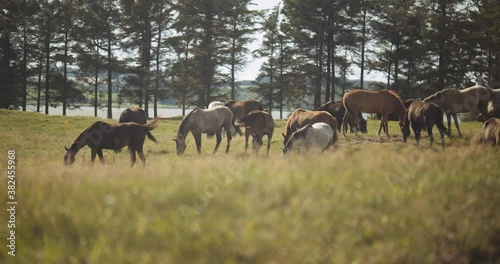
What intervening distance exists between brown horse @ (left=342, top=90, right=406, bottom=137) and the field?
1251 centimetres

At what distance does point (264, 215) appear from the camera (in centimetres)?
485

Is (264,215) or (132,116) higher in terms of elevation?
(132,116)

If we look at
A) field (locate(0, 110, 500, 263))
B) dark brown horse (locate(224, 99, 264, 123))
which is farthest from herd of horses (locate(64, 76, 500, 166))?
field (locate(0, 110, 500, 263))

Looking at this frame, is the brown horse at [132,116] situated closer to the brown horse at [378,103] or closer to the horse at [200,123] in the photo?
the horse at [200,123]

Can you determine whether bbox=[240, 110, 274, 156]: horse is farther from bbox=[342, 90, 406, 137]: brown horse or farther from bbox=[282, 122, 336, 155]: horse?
bbox=[282, 122, 336, 155]: horse

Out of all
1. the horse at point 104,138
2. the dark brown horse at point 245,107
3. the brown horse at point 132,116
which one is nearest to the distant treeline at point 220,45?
the dark brown horse at point 245,107

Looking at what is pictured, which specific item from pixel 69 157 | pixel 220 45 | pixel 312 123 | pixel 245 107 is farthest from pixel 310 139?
pixel 220 45

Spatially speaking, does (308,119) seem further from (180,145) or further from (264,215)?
(264,215)

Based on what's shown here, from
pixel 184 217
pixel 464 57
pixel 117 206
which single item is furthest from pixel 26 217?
pixel 464 57

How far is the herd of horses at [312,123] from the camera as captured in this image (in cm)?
1286

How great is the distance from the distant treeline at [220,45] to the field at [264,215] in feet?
106

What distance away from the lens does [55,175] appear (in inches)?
277

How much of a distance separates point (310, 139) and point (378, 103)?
8161mm

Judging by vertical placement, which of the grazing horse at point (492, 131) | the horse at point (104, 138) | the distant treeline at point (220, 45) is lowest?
the horse at point (104, 138)
